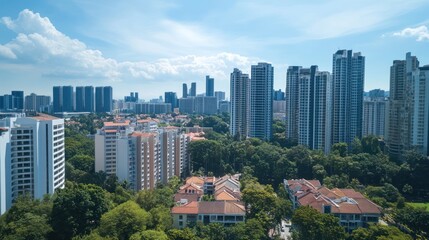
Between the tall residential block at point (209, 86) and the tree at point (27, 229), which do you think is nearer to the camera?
the tree at point (27, 229)

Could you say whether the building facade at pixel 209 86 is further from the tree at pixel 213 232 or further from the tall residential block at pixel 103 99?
the tree at pixel 213 232

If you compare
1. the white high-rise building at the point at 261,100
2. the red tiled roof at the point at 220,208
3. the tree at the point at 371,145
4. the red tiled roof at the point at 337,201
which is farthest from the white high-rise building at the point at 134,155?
the tree at the point at 371,145

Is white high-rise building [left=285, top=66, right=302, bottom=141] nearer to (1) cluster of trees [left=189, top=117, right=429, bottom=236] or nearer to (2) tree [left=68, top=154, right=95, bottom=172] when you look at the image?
(1) cluster of trees [left=189, top=117, right=429, bottom=236]

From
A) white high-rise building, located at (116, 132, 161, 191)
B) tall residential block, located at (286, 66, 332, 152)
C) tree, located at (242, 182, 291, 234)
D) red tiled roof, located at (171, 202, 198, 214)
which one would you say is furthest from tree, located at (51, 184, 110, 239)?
tall residential block, located at (286, 66, 332, 152)

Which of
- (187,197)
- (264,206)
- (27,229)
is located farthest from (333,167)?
(27,229)

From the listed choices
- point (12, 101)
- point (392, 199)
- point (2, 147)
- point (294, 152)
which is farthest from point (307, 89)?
point (12, 101)

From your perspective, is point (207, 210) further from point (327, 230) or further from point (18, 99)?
point (18, 99)

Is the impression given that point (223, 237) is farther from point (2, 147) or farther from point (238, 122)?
point (238, 122)
